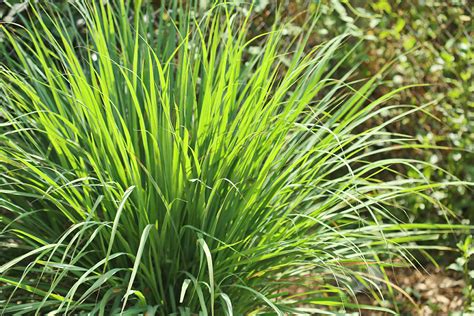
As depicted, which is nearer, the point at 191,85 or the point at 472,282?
the point at 191,85

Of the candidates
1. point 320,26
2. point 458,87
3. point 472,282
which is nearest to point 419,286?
point 472,282

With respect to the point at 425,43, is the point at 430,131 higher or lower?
lower

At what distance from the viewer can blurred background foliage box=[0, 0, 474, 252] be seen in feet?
12.7

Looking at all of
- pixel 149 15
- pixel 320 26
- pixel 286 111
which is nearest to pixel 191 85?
pixel 286 111

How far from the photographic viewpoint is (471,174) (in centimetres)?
388

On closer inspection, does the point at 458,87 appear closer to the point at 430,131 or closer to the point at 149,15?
the point at 430,131

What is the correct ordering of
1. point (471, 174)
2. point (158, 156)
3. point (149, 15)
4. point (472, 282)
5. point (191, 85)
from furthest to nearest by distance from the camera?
point (471, 174) → point (472, 282) → point (149, 15) → point (191, 85) → point (158, 156)

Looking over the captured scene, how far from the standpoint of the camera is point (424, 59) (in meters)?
3.98

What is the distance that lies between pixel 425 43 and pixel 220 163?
1952 mm

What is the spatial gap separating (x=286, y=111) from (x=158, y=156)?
436 millimetres

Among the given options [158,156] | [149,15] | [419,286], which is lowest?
[419,286]

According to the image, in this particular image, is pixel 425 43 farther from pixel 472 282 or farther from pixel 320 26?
pixel 472 282

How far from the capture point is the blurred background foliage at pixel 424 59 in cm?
388

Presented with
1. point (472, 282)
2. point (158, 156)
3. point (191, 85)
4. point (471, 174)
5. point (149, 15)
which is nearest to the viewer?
point (158, 156)
